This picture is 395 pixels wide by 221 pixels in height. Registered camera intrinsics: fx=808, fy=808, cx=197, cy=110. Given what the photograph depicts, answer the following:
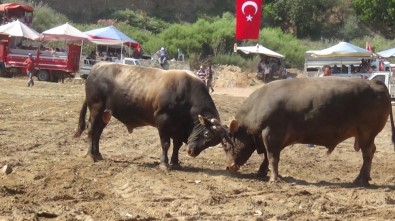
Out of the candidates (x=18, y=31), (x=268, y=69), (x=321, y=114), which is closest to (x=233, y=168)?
(x=321, y=114)

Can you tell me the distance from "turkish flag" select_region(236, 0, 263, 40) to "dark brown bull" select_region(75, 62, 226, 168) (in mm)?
25867

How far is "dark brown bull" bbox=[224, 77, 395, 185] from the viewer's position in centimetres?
1160

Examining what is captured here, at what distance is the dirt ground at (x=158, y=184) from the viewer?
877 centimetres

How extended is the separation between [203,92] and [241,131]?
32.6 inches

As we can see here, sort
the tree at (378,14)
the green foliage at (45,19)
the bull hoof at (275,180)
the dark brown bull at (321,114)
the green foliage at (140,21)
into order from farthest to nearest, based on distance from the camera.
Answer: the tree at (378,14), the green foliage at (140,21), the green foliage at (45,19), the dark brown bull at (321,114), the bull hoof at (275,180)

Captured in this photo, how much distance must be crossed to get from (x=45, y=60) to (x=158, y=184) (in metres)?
26.9

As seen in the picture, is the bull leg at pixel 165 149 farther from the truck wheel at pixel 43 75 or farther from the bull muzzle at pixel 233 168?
the truck wheel at pixel 43 75

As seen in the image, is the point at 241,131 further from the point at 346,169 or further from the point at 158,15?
the point at 158,15

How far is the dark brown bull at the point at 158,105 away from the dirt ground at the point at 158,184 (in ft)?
1.72

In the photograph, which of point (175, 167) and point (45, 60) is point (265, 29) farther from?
point (175, 167)

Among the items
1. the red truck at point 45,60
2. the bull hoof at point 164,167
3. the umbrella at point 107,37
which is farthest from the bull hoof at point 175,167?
the umbrella at point 107,37

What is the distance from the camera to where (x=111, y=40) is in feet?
130

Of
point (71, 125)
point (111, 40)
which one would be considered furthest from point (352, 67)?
point (71, 125)

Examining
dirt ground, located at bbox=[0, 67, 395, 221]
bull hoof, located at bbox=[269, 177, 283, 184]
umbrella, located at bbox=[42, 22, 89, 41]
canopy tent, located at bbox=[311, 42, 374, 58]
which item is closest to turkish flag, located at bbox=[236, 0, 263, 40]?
canopy tent, located at bbox=[311, 42, 374, 58]
